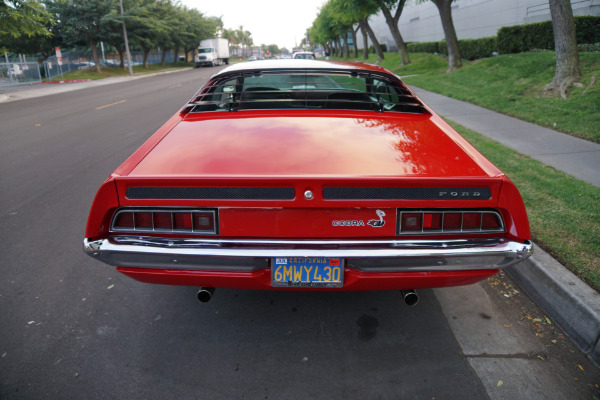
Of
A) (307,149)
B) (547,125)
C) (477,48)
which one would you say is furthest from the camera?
(477,48)

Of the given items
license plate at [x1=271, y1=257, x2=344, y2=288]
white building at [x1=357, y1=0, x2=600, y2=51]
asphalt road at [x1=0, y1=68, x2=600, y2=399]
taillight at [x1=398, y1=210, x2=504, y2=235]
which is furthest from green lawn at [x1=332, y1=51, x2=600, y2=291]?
white building at [x1=357, y1=0, x2=600, y2=51]

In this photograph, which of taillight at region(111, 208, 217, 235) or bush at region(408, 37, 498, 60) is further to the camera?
bush at region(408, 37, 498, 60)

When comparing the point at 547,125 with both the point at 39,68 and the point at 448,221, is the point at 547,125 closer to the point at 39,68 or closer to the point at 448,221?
the point at 448,221

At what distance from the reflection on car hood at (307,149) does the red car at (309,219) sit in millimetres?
13

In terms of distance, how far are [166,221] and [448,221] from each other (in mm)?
1525

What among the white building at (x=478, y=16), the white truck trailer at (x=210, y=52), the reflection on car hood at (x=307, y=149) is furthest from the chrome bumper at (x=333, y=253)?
the white truck trailer at (x=210, y=52)

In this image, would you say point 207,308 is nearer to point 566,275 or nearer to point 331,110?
point 331,110

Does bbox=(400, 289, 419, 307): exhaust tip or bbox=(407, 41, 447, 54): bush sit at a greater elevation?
bbox=(407, 41, 447, 54): bush

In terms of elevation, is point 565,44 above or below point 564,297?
above

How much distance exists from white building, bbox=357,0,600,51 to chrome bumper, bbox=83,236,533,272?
18693 millimetres

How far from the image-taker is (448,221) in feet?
7.43

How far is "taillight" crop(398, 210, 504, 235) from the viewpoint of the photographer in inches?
87.4

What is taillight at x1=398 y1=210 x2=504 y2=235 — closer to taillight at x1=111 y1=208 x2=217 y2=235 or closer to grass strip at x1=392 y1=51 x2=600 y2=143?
taillight at x1=111 y1=208 x2=217 y2=235

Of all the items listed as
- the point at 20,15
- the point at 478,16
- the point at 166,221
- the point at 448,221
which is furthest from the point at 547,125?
the point at 478,16
